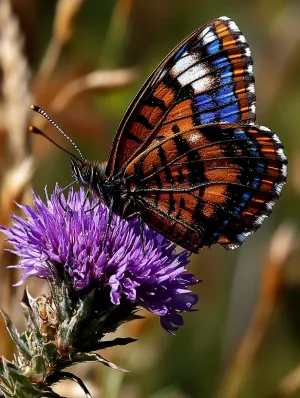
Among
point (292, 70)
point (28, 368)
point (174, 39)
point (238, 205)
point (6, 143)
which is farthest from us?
point (174, 39)

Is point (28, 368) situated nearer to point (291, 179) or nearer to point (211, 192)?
point (211, 192)

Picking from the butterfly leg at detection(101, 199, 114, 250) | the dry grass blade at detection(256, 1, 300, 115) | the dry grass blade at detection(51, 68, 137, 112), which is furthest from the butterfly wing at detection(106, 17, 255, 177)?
the dry grass blade at detection(256, 1, 300, 115)

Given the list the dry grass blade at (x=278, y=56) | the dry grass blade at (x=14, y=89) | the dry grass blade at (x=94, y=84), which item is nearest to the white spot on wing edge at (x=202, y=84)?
the dry grass blade at (x=94, y=84)

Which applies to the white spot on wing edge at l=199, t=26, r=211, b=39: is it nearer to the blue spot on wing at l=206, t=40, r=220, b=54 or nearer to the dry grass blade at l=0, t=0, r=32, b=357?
the blue spot on wing at l=206, t=40, r=220, b=54

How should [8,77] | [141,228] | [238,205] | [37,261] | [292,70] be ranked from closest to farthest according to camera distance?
1. [37,261]
2. [141,228]
3. [238,205]
4. [8,77]
5. [292,70]

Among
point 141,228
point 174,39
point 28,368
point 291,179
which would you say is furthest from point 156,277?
point 174,39

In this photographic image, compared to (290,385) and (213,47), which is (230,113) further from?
(290,385)

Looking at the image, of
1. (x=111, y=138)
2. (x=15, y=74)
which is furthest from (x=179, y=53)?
(x=111, y=138)
